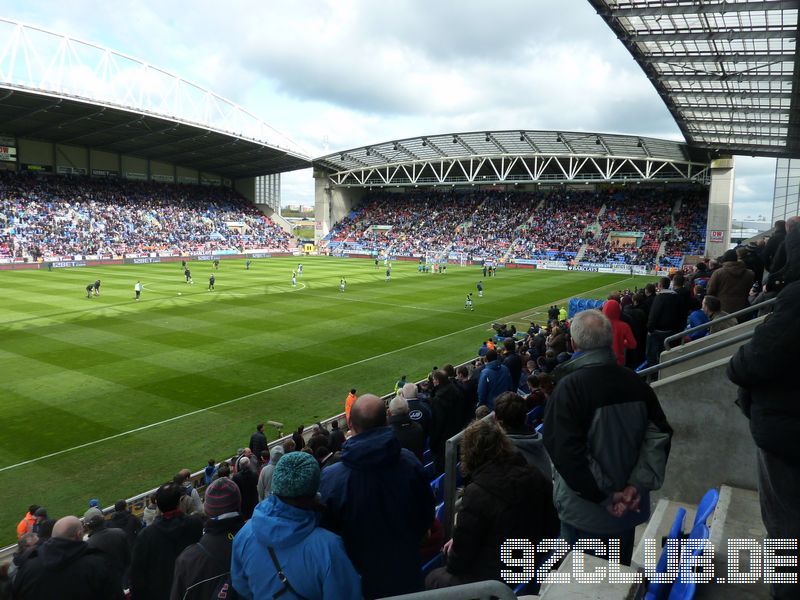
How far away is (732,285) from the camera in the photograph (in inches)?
368

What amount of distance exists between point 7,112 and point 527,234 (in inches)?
2239

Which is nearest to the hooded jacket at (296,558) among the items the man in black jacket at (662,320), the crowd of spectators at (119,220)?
the man in black jacket at (662,320)

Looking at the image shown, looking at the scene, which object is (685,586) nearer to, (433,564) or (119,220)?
(433,564)

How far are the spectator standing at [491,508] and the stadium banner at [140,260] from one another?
5864 cm

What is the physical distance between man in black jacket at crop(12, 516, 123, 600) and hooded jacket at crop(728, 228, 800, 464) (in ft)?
14.8

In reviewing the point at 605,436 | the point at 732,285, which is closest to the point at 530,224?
the point at 732,285

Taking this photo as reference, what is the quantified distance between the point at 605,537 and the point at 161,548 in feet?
11.8

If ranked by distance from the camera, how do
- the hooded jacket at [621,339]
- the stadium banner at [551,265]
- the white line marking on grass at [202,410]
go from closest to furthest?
the hooded jacket at [621,339]
the white line marking on grass at [202,410]
the stadium banner at [551,265]

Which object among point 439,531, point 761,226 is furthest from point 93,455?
point 761,226

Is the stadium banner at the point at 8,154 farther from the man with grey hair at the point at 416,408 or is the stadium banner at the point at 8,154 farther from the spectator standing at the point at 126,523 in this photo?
the man with grey hair at the point at 416,408

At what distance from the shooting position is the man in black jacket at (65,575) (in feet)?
12.6

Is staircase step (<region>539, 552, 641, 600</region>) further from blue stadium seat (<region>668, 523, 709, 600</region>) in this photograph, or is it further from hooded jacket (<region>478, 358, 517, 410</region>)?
hooded jacket (<region>478, 358, 517, 410</region>)

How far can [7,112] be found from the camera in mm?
50625

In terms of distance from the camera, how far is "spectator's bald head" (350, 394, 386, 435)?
3465 millimetres
